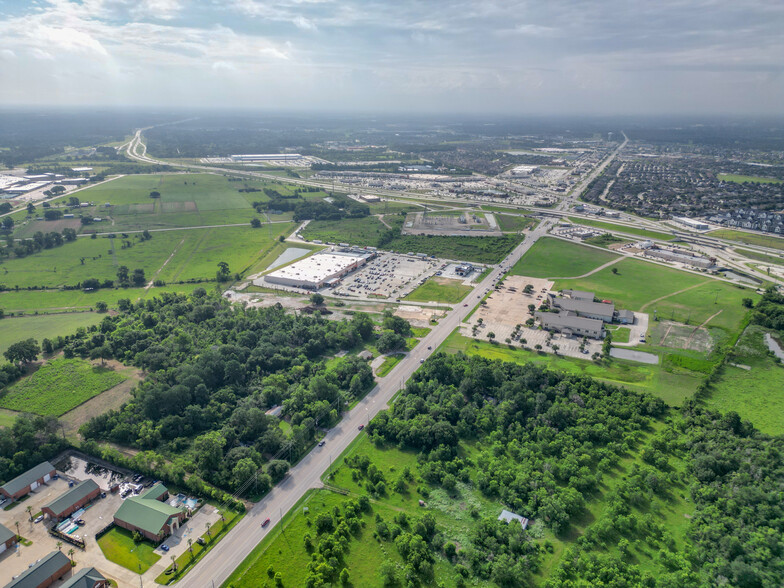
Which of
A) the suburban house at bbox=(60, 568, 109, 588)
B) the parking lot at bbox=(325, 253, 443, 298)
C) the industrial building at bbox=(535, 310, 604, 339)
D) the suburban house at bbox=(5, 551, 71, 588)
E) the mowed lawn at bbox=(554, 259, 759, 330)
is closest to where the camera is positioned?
the suburban house at bbox=(60, 568, 109, 588)

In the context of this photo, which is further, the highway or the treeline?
the treeline

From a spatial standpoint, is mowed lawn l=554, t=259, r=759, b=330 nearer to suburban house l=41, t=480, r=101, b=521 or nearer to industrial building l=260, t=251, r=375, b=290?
industrial building l=260, t=251, r=375, b=290

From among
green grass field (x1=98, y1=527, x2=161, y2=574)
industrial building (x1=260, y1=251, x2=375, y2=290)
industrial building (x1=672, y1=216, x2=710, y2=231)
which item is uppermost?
industrial building (x1=672, y1=216, x2=710, y2=231)

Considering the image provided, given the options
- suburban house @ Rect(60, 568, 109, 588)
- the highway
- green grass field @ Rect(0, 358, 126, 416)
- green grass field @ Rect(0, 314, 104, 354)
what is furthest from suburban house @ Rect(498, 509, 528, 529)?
green grass field @ Rect(0, 314, 104, 354)

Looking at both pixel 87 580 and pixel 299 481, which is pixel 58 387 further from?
pixel 299 481

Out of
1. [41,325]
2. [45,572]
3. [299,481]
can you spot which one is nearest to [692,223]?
[299,481]

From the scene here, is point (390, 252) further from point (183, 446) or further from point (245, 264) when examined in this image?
point (183, 446)

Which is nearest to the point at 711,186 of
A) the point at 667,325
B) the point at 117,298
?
the point at 667,325

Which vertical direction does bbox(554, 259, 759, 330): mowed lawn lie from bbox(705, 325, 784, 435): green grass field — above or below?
above
